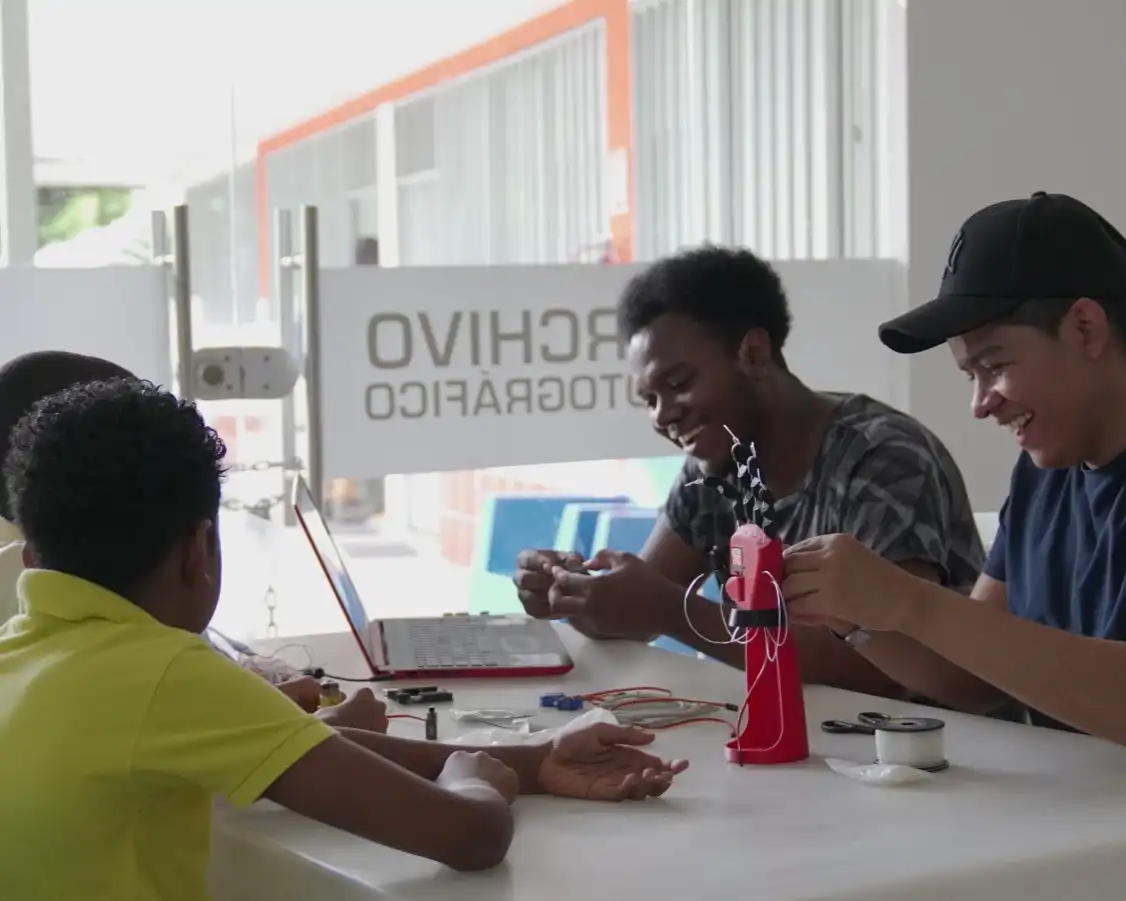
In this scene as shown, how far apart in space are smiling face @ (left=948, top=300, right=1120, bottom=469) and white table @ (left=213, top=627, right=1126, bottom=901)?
0.32 metres

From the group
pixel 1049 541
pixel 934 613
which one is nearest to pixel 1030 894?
pixel 934 613

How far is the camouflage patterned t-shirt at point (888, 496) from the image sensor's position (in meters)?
1.95

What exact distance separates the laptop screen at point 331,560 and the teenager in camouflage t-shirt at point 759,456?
27 centimetres

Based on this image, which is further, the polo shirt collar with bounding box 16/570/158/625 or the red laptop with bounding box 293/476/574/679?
the red laptop with bounding box 293/476/574/679

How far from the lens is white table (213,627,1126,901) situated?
1.13 m

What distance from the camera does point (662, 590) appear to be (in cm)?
209

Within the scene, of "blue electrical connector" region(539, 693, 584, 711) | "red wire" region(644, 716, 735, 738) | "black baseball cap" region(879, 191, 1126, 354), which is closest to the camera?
"black baseball cap" region(879, 191, 1126, 354)

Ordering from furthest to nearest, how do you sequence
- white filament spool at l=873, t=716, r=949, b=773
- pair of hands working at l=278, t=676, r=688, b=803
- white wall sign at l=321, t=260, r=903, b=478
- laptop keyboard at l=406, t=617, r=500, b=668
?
white wall sign at l=321, t=260, r=903, b=478, laptop keyboard at l=406, t=617, r=500, b=668, white filament spool at l=873, t=716, r=949, b=773, pair of hands working at l=278, t=676, r=688, b=803

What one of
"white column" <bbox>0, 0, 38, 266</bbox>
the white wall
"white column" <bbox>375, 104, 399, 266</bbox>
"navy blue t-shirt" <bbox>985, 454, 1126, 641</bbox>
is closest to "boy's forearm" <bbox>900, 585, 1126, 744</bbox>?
"navy blue t-shirt" <bbox>985, 454, 1126, 641</bbox>

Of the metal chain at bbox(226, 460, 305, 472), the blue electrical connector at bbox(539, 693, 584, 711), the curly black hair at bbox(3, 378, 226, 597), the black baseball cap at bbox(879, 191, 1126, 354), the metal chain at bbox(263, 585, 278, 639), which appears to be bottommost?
the metal chain at bbox(263, 585, 278, 639)

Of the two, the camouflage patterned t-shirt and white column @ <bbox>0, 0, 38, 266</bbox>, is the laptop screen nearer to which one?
the camouflage patterned t-shirt

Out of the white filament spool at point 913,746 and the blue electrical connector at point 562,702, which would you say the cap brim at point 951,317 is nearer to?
the white filament spool at point 913,746

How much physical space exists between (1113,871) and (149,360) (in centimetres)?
246

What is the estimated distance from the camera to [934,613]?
4.88 ft
